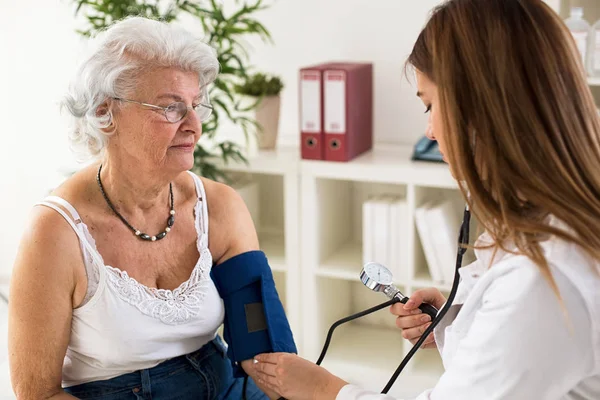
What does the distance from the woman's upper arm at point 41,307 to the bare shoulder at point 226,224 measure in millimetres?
347

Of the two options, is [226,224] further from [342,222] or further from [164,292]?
[342,222]

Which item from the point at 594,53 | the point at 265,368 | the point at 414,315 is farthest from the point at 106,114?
the point at 594,53

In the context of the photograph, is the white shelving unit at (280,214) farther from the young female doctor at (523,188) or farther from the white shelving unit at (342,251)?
the young female doctor at (523,188)

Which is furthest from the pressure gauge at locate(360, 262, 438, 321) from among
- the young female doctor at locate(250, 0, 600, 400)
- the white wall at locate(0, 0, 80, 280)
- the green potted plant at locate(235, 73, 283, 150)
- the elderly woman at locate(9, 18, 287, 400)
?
the white wall at locate(0, 0, 80, 280)

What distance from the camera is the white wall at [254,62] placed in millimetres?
2912

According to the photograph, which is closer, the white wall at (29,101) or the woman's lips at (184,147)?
the woman's lips at (184,147)

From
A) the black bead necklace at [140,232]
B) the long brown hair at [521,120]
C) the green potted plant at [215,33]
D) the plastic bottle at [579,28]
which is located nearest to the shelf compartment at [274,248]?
the green potted plant at [215,33]

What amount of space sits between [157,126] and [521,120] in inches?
32.0

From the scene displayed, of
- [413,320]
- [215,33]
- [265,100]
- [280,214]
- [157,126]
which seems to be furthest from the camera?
[280,214]

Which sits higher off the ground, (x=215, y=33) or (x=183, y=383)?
(x=215, y=33)

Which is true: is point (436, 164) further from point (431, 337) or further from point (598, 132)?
point (598, 132)

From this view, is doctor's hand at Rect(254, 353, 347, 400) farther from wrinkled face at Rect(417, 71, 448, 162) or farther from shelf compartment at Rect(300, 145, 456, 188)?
shelf compartment at Rect(300, 145, 456, 188)

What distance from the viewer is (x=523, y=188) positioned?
3.57ft

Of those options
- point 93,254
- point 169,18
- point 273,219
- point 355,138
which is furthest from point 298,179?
point 93,254
